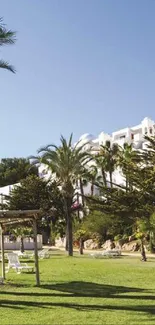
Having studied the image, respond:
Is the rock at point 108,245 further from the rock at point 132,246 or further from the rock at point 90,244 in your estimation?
the rock at point 132,246

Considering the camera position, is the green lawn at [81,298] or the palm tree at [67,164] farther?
the palm tree at [67,164]

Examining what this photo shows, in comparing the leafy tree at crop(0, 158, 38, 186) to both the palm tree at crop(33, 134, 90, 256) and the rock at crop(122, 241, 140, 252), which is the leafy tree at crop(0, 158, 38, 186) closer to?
the rock at crop(122, 241, 140, 252)

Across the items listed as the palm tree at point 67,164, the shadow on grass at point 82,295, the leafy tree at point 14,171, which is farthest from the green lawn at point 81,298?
the leafy tree at point 14,171

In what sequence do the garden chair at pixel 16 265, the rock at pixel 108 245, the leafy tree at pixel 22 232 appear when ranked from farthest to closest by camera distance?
the rock at pixel 108 245 → the leafy tree at pixel 22 232 → the garden chair at pixel 16 265

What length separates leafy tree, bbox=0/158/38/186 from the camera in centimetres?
8538

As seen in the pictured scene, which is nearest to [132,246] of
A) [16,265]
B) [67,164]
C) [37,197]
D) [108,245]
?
[108,245]

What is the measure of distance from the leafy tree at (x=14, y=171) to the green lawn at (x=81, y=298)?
220 ft

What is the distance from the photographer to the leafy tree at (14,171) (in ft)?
280

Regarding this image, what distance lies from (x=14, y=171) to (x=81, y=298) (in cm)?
7546

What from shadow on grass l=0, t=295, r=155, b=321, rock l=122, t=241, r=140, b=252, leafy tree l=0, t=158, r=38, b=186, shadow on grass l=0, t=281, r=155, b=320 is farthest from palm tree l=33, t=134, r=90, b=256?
leafy tree l=0, t=158, r=38, b=186

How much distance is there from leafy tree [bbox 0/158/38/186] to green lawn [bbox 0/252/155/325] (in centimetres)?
6700

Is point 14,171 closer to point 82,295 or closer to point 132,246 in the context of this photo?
point 132,246

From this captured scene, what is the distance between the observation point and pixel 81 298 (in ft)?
39.1

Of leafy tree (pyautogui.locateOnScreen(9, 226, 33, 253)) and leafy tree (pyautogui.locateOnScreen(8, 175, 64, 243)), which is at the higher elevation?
leafy tree (pyautogui.locateOnScreen(8, 175, 64, 243))
